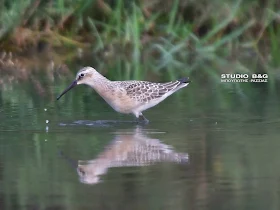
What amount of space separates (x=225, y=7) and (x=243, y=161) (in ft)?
26.9

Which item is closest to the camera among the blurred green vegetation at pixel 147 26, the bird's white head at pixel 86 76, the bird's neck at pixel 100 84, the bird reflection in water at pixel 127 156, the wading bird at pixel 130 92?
the bird reflection in water at pixel 127 156

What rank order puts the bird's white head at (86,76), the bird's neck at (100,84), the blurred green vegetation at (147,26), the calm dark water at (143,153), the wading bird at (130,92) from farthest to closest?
the blurred green vegetation at (147,26) < the bird's white head at (86,76) < the bird's neck at (100,84) < the wading bird at (130,92) < the calm dark water at (143,153)

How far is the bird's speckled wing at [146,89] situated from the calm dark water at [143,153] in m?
0.19

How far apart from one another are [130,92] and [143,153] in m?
2.50

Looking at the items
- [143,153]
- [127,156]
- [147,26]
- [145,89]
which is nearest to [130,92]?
[145,89]

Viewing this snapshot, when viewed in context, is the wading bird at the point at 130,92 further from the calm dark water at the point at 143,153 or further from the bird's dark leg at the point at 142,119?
the calm dark water at the point at 143,153

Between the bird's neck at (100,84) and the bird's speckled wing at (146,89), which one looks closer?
the bird's speckled wing at (146,89)

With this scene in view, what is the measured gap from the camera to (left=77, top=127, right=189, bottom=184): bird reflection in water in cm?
788

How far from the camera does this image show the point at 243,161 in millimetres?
8133

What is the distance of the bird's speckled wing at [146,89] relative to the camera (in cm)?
1091

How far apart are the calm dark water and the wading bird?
138mm

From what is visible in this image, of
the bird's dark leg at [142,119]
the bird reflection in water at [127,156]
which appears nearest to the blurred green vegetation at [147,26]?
the bird's dark leg at [142,119]

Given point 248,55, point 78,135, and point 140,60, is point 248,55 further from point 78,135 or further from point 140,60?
point 78,135

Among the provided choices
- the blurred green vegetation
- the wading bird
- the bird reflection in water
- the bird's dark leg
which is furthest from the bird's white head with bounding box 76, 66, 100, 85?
the blurred green vegetation
